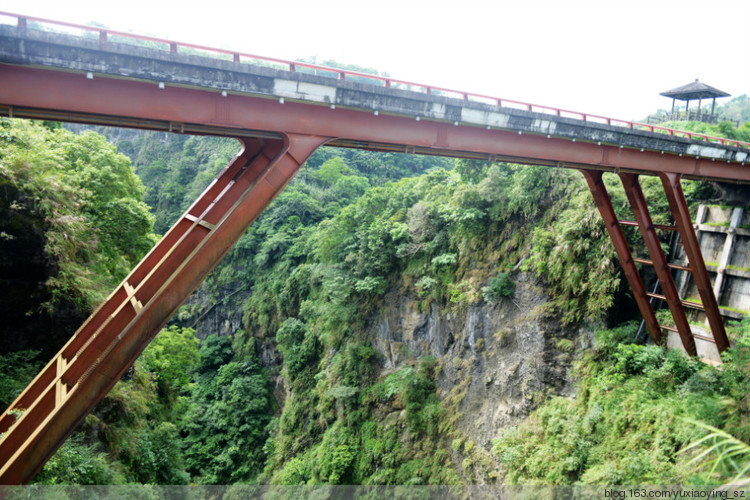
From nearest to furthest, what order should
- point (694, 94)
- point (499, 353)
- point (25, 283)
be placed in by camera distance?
point (25, 283)
point (499, 353)
point (694, 94)

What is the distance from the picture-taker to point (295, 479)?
2120cm

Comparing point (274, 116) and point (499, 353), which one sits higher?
point (274, 116)

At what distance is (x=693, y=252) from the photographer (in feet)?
43.2

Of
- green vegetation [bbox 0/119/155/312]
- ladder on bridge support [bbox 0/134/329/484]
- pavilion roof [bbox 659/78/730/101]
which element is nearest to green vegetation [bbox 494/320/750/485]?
ladder on bridge support [bbox 0/134/329/484]

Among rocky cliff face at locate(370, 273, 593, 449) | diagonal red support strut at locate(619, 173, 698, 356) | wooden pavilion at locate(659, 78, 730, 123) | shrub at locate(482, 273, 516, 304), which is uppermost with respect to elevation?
wooden pavilion at locate(659, 78, 730, 123)

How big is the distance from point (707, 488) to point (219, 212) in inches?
395

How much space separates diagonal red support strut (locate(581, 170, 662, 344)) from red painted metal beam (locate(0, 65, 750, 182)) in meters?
0.65

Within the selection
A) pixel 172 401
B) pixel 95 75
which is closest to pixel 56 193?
pixel 95 75

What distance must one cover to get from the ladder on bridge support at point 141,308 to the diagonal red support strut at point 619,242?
8.80m

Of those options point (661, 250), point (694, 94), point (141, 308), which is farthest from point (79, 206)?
point (694, 94)

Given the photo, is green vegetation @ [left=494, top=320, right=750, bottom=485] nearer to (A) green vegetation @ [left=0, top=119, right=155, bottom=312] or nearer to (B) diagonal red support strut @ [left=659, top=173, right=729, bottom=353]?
(B) diagonal red support strut @ [left=659, top=173, right=729, bottom=353]

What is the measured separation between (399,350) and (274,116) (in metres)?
16.2

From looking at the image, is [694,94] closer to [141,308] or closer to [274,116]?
[274,116]

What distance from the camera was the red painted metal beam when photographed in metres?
6.50
